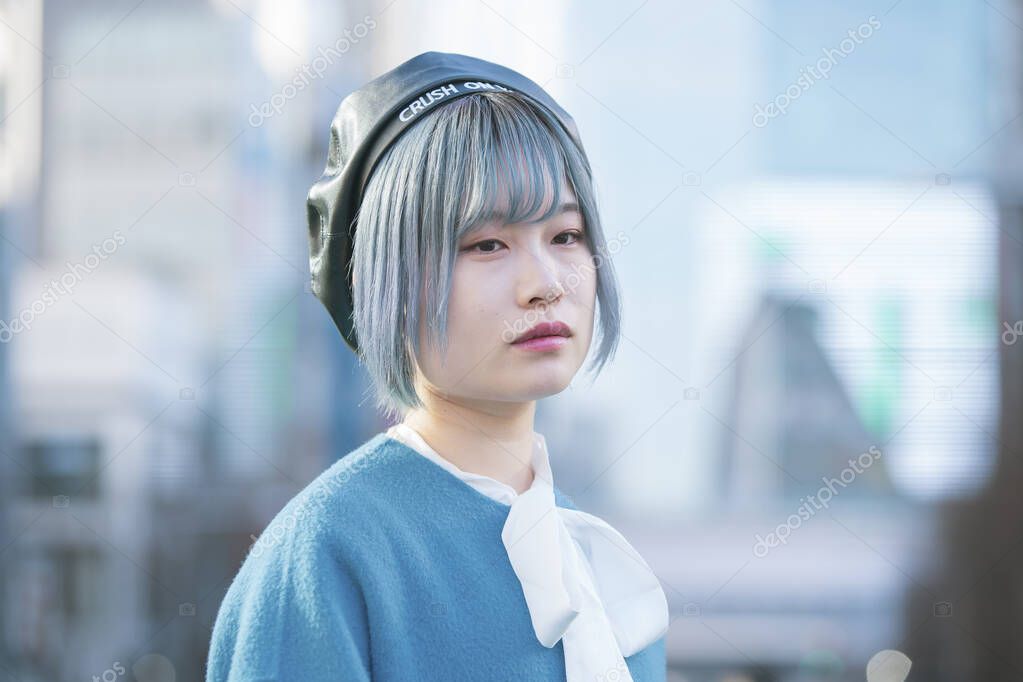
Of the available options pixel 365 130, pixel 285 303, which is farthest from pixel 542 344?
pixel 285 303

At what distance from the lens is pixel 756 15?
4812mm

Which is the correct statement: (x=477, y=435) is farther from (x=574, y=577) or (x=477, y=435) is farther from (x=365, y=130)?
(x=365, y=130)

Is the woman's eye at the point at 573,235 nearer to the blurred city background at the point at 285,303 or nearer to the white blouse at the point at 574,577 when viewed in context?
the white blouse at the point at 574,577

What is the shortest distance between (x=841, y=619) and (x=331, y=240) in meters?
4.84

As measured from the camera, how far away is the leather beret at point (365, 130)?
93 centimetres

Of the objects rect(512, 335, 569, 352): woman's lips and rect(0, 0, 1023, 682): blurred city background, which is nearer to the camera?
rect(512, 335, 569, 352): woman's lips

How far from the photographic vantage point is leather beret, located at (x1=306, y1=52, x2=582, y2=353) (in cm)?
93

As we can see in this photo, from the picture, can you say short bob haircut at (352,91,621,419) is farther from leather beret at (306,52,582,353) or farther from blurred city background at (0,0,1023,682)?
blurred city background at (0,0,1023,682)

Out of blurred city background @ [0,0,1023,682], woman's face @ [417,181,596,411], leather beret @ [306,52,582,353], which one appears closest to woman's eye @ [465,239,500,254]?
woman's face @ [417,181,596,411]

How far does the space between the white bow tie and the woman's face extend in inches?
4.1

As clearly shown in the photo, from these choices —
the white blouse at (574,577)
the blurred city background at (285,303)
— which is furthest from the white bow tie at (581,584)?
the blurred city background at (285,303)

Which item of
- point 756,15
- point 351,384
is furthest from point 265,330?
point 756,15

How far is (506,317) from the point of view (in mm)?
869

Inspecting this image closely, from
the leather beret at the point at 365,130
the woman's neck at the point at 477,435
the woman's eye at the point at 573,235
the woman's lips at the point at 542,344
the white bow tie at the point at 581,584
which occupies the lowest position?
the white bow tie at the point at 581,584
